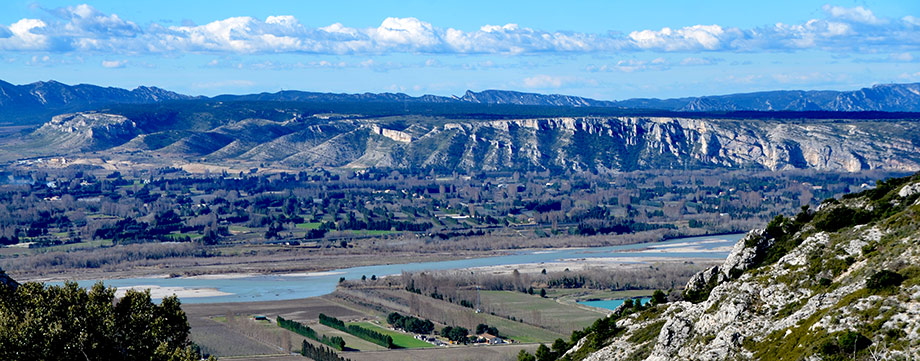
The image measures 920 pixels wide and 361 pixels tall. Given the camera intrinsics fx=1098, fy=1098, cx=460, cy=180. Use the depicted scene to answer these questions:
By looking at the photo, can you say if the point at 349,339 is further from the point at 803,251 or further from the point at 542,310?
the point at 803,251

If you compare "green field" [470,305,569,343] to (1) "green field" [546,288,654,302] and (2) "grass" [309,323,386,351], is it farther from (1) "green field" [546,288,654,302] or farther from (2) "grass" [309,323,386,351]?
(1) "green field" [546,288,654,302]

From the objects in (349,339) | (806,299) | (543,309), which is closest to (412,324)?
(349,339)

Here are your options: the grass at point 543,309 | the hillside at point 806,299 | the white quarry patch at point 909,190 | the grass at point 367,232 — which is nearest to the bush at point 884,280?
the hillside at point 806,299

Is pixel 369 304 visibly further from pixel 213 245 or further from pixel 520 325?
pixel 213 245

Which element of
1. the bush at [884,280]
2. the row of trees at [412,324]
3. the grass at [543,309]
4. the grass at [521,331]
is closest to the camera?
the bush at [884,280]

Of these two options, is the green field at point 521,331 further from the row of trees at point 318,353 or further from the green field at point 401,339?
the row of trees at point 318,353
